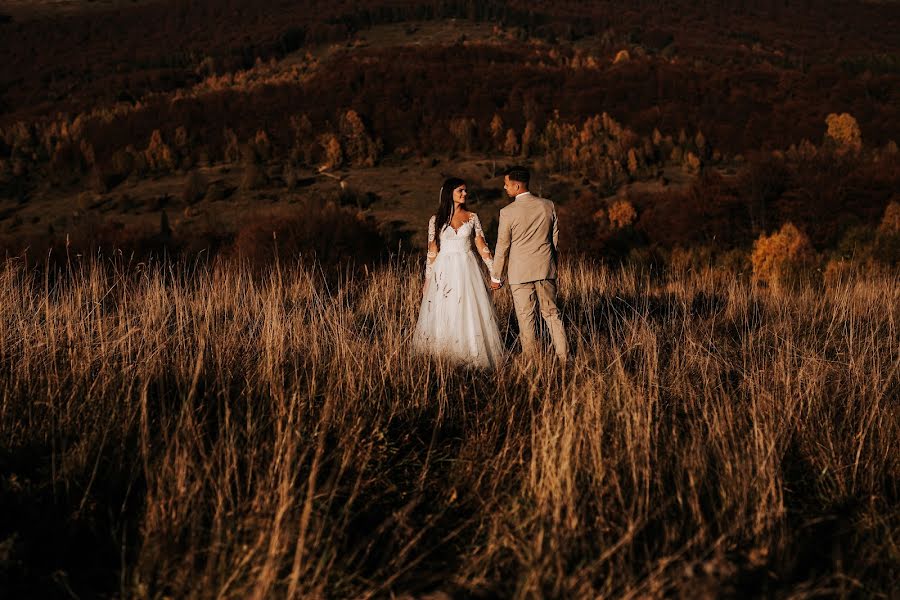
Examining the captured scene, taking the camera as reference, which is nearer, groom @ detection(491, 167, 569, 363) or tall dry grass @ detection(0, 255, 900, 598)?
tall dry grass @ detection(0, 255, 900, 598)

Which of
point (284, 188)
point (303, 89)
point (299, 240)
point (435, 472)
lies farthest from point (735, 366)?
point (303, 89)

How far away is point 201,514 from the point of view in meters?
2.38

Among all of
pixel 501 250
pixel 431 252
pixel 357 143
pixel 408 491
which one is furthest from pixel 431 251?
pixel 357 143

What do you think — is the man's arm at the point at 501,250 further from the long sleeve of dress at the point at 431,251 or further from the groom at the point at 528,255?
the long sleeve of dress at the point at 431,251

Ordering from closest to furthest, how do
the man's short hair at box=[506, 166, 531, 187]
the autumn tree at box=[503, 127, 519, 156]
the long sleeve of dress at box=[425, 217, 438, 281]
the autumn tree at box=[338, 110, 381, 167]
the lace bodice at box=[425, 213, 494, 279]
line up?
the man's short hair at box=[506, 166, 531, 187], the lace bodice at box=[425, 213, 494, 279], the long sleeve of dress at box=[425, 217, 438, 281], the autumn tree at box=[338, 110, 381, 167], the autumn tree at box=[503, 127, 519, 156]

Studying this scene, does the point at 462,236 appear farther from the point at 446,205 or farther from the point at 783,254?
the point at 783,254

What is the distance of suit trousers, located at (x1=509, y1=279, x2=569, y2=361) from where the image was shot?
5.48m

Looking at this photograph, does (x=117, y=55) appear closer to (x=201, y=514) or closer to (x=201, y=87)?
(x=201, y=87)

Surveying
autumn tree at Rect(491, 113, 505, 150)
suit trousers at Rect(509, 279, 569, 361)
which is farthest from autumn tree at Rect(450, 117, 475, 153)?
suit trousers at Rect(509, 279, 569, 361)

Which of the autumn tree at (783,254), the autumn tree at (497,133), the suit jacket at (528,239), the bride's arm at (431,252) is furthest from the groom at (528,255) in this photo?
the autumn tree at (497,133)

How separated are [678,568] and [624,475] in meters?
0.72

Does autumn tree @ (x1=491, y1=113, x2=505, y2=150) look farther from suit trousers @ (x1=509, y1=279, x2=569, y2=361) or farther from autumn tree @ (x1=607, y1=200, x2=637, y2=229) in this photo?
suit trousers @ (x1=509, y1=279, x2=569, y2=361)

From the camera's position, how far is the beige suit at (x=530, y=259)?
533 centimetres

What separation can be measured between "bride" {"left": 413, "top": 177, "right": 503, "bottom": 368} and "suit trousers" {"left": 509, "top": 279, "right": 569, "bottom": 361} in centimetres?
27
